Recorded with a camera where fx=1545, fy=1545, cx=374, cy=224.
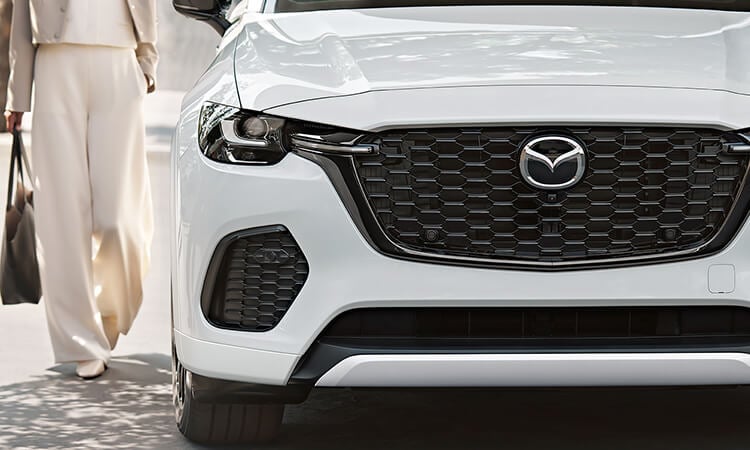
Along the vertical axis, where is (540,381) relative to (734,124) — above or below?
below

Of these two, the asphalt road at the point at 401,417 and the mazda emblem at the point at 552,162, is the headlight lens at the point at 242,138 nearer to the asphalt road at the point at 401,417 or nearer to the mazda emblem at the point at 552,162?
the mazda emblem at the point at 552,162

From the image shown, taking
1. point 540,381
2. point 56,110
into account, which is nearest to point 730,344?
point 540,381

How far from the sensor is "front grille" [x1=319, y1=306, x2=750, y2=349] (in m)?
3.84

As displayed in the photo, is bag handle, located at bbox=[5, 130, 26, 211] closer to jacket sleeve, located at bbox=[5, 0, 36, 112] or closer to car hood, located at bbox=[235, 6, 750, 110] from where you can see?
jacket sleeve, located at bbox=[5, 0, 36, 112]

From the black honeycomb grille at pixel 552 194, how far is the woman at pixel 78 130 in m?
2.15

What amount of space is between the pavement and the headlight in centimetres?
97

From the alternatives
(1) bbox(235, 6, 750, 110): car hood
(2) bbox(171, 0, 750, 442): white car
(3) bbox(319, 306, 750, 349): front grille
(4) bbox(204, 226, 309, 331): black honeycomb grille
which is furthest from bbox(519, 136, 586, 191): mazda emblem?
→ (4) bbox(204, 226, 309, 331): black honeycomb grille

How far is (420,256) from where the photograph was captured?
12.5 feet

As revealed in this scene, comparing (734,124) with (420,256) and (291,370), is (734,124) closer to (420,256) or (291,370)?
(420,256)

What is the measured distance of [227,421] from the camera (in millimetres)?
4406

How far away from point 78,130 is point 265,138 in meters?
1.97

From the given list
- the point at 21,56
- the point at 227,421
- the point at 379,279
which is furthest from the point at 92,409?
the point at 379,279

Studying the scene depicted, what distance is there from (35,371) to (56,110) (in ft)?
3.21

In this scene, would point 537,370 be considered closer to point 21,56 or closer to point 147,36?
point 147,36
